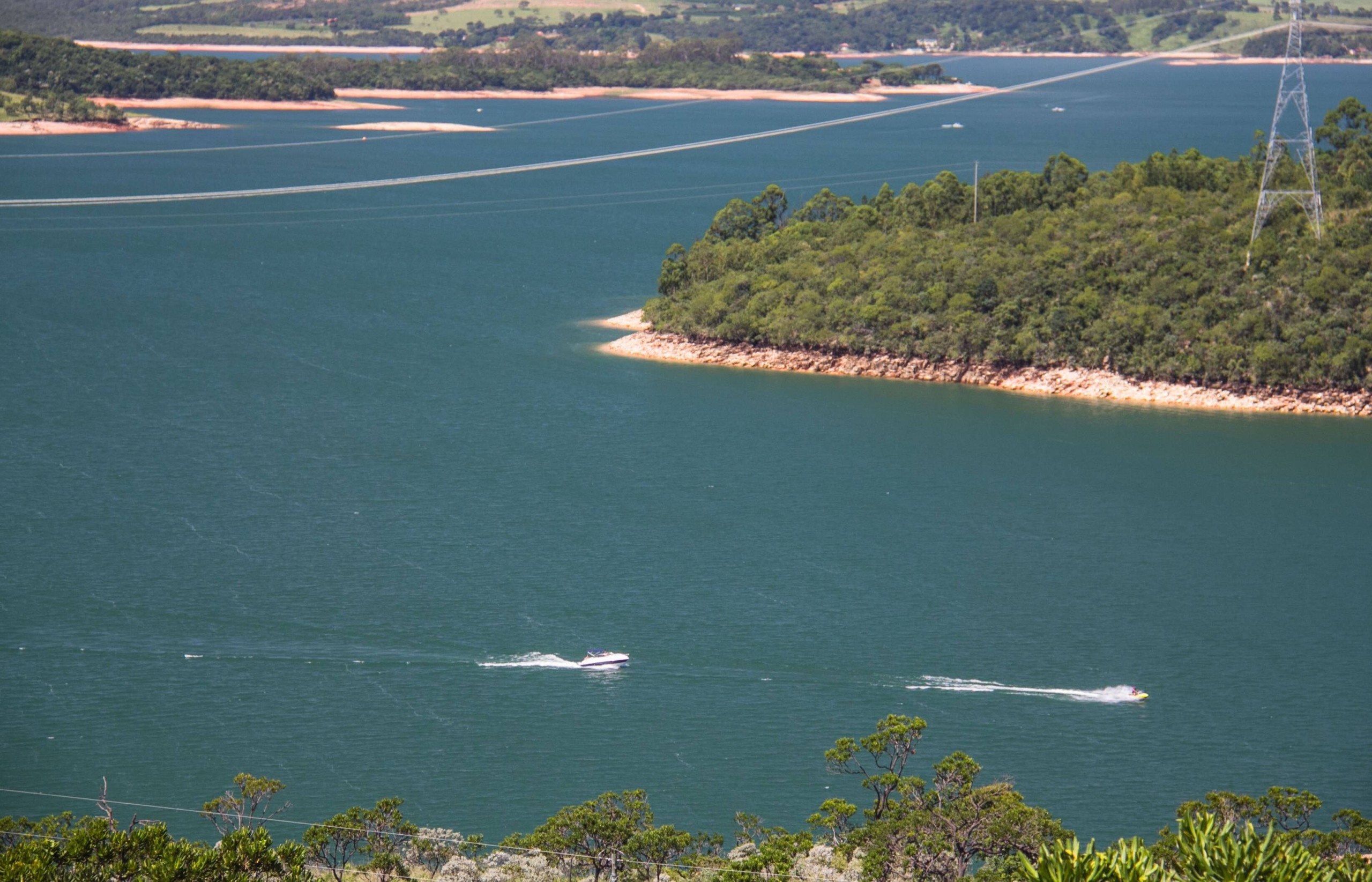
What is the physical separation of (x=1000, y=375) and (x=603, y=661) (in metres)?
30.1

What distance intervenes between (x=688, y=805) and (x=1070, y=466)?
80.3 feet

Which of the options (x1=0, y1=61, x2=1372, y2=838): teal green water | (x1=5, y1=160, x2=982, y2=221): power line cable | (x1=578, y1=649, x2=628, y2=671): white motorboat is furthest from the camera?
(x1=5, y1=160, x2=982, y2=221): power line cable

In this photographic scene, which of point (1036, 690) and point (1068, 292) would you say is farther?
point (1068, 292)

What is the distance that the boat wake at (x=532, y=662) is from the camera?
32.1m

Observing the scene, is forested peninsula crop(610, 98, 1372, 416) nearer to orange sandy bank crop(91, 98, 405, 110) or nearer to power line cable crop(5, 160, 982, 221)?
power line cable crop(5, 160, 982, 221)

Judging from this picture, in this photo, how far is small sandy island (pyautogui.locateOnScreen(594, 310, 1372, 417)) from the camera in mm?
53969

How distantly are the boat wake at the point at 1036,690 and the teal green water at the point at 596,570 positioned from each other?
0.64ft

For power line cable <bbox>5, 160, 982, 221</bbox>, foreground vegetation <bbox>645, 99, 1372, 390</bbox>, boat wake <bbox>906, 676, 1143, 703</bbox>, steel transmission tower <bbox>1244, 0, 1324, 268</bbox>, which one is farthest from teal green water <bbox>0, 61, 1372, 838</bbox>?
power line cable <bbox>5, 160, 982, 221</bbox>

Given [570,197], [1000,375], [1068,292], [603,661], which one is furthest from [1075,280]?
[570,197]

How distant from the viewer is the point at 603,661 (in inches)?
1261

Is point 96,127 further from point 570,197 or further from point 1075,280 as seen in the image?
point 1075,280

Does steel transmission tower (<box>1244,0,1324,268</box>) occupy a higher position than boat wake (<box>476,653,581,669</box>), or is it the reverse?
steel transmission tower (<box>1244,0,1324,268</box>)

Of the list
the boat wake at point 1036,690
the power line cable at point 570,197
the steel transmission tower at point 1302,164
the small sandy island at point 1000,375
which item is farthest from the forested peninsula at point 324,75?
the boat wake at point 1036,690

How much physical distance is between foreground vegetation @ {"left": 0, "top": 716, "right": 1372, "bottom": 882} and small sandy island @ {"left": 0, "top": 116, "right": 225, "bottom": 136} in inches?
4629
